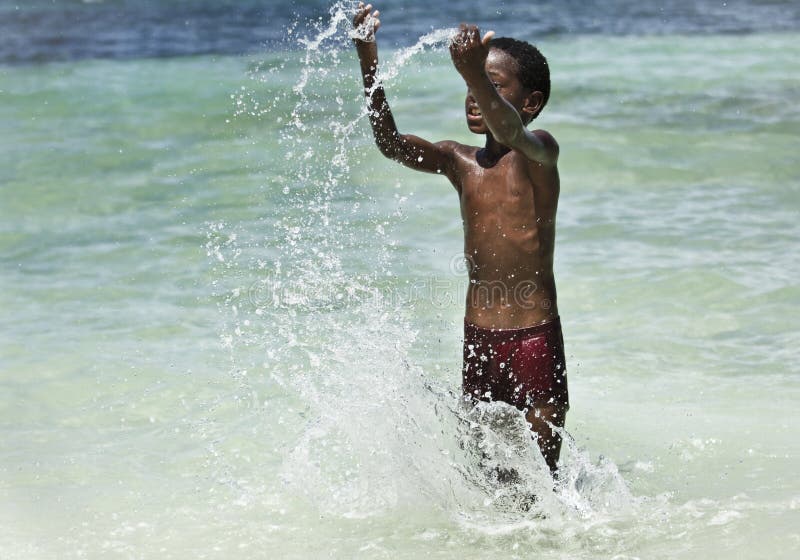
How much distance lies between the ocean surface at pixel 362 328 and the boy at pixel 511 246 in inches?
3.5

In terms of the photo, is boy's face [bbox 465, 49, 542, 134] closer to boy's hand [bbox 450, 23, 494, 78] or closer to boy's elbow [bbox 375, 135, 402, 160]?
boy's elbow [bbox 375, 135, 402, 160]

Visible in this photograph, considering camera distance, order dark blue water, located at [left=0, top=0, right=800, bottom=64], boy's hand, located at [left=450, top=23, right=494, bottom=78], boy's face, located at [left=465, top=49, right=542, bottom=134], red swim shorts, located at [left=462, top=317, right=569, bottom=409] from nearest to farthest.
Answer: boy's hand, located at [left=450, top=23, right=494, bottom=78] < boy's face, located at [left=465, top=49, right=542, bottom=134] < red swim shorts, located at [left=462, top=317, right=569, bottom=409] < dark blue water, located at [left=0, top=0, right=800, bottom=64]

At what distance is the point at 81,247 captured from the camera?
656 cm

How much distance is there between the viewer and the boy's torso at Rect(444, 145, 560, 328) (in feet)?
10.5

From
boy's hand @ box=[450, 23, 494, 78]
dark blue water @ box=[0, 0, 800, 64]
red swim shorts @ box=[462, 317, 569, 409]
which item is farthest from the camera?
dark blue water @ box=[0, 0, 800, 64]

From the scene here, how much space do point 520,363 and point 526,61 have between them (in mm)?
852

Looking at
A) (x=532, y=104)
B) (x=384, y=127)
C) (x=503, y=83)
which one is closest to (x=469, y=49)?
(x=503, y=83)

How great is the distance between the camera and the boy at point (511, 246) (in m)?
3.18

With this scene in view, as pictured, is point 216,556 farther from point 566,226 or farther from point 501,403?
Result: point 566,226

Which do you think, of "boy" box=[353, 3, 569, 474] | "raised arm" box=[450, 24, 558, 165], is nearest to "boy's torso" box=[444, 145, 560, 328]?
"boy" box=[353, 3, 569, 474]

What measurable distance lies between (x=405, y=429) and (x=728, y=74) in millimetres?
8667

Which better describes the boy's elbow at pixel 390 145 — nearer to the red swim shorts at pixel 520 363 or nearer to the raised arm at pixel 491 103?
the raised arm at pixel 491 103

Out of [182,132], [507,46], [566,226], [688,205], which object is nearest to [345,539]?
[507,46]

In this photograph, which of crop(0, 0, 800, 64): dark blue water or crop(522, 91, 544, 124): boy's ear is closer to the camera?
crop(522, 91, 544, 124): boy's ear
